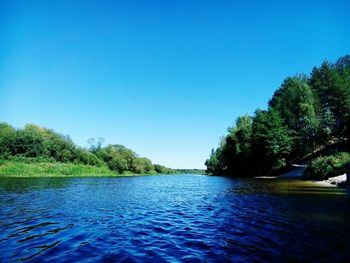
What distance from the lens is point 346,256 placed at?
1023cm

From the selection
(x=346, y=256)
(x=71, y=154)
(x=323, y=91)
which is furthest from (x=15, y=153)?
(x=346, y=256)

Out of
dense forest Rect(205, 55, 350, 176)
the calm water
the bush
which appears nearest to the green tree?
dense forest Rect(205, 55, 350, 176)

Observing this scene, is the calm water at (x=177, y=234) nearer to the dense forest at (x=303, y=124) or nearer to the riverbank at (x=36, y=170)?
the riverbank at (x=36, y=170)

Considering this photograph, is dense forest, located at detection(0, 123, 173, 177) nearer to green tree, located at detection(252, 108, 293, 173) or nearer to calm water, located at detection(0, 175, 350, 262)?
green tree, located at detection(252, 108, 293, 173)

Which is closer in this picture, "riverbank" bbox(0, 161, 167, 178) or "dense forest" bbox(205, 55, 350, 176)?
"riverbank" bbox(0, 161, 167, 178)

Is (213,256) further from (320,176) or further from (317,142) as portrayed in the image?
(317,142)

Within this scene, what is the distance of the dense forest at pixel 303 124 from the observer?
267 ft

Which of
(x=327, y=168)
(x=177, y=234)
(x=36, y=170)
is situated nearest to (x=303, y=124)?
(x=327, y=168)

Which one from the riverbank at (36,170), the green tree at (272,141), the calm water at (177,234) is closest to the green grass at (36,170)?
the riverbank at (36,170)

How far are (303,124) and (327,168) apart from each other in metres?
40.8

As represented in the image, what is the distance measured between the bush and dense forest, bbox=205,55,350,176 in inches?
971

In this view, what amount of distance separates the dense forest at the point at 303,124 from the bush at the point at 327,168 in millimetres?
24659

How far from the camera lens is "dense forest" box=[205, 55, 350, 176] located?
81375 millimetres

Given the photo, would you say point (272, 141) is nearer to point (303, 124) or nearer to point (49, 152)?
point (303, 124)
